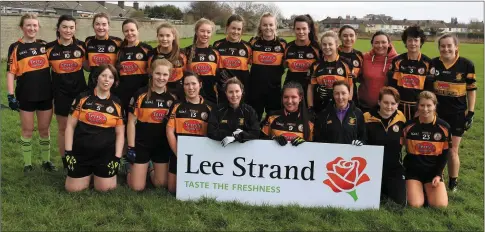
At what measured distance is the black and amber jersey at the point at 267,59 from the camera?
568 centimetres

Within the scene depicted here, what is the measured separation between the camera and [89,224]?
3982 mm

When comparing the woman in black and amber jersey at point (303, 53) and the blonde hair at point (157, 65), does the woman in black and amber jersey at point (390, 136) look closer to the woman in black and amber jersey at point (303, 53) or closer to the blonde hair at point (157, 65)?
the woman in black and amber jersey at point (303, 53)

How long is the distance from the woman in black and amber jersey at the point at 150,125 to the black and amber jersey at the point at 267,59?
1.31m

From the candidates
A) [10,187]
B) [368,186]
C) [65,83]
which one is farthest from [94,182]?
[368,186]

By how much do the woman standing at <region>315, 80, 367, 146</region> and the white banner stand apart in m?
0.25

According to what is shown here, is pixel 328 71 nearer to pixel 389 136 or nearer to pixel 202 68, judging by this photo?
pixel 389 136

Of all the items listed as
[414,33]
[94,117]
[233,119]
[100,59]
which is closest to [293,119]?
[233,119]

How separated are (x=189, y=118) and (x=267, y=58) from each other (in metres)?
1.55

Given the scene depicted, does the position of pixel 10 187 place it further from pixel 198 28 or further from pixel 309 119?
pixel 309 119

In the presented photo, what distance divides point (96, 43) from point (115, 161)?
167cm

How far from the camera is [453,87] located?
17.2ft

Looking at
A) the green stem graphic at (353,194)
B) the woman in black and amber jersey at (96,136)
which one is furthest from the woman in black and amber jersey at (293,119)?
the woman in black and amber jersey at (96,136)

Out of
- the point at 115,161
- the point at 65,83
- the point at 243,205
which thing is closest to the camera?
the point at 243,205

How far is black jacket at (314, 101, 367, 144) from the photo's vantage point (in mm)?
4684
